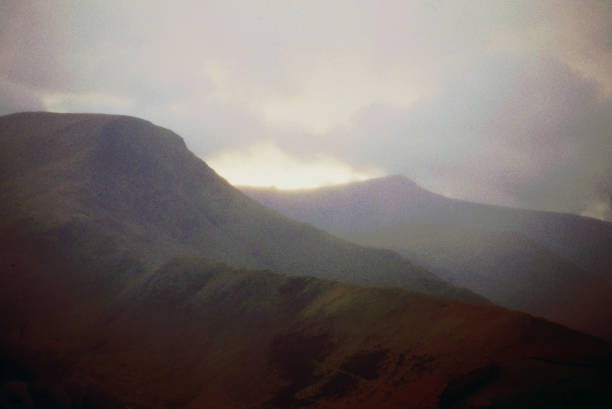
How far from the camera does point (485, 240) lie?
91125 millimetres

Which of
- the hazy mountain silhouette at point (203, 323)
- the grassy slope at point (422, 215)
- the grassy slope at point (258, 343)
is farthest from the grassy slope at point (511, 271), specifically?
the grassy slope at point (258, 343)

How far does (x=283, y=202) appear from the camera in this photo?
3949 inches

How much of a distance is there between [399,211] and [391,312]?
10316 centimetres

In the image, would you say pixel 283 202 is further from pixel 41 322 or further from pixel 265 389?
pixel 265 389

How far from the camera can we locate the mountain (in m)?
68.1

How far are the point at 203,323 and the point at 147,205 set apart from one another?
2438 centimetres

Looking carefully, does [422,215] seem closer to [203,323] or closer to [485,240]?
[485,240]

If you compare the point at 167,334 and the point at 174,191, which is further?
the point at 174,191

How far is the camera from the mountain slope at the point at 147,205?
34438 millimetres

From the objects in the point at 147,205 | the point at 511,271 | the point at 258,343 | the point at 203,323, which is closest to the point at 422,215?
the point at 511,271

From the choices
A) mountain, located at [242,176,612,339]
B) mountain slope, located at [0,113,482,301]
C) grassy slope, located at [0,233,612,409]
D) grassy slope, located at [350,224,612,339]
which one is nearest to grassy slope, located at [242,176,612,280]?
mountain, located at [242,176,612,339]

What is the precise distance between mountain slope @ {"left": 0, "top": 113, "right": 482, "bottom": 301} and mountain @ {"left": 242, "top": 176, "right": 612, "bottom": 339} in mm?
34010

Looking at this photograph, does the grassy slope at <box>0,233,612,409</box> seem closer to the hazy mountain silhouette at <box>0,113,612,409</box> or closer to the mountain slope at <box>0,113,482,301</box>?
the hazy mountain silhouette at <box>0,113,612,409</box>

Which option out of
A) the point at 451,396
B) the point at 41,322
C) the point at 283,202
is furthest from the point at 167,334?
the point at 283,202
